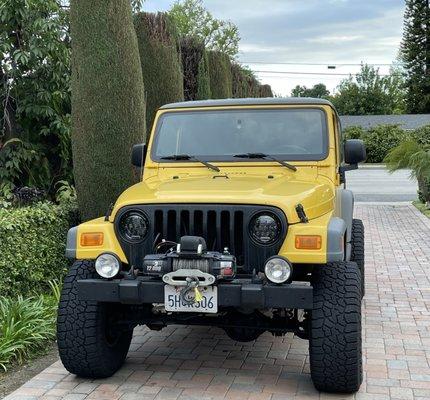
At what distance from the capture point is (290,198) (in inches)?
167

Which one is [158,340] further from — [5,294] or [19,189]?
[19,189]

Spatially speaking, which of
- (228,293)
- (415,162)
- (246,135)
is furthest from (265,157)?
(415,162)

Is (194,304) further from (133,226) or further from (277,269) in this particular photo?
(133,226)

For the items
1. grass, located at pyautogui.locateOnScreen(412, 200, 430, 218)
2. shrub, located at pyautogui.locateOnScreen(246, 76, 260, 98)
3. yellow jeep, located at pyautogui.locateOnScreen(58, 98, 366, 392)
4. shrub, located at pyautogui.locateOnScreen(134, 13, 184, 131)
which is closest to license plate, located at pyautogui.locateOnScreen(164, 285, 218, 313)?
yellow jeep, located at pyautogui.locateOnScreen(58, 98, 366, 392)

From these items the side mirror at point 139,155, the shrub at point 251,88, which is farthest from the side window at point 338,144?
the shrub at point 251,88

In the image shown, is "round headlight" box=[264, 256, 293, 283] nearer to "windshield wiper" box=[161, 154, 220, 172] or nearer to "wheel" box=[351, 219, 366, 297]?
"windshield wiper" box=[161, 154, 220, 172]

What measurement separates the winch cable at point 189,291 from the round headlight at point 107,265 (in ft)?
1.55

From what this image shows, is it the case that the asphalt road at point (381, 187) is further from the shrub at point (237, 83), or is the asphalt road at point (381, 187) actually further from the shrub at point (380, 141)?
the shrub at point (380, 141)

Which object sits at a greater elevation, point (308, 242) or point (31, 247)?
point (308, 242)

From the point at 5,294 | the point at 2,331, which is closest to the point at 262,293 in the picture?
the point at 2,331

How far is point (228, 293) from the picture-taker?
3.95 m

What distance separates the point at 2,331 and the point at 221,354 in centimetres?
177

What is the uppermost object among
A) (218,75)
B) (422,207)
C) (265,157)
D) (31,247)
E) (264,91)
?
(218,75)

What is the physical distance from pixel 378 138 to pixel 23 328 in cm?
4006
